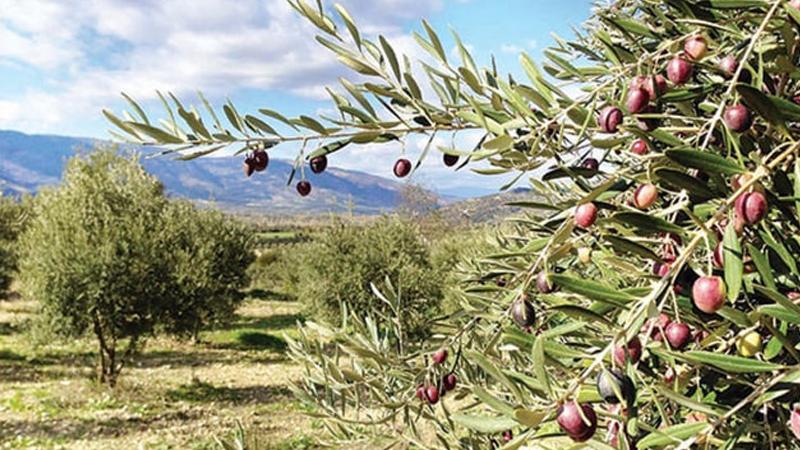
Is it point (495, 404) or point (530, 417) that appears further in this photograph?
point (495, 404)

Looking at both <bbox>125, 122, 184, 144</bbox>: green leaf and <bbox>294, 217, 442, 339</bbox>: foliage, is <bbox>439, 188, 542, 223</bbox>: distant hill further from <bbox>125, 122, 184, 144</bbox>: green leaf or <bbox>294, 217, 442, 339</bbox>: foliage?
<bbox>294, 217, 442, 339</bbox>: foliage

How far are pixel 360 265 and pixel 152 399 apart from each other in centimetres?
849

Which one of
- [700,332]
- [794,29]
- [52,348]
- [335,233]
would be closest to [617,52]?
[794,29]

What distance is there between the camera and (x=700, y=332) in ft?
3.45

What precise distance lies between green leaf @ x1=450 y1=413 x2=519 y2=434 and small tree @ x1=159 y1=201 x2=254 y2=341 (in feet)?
57.6

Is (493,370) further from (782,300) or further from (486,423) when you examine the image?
(782,300)

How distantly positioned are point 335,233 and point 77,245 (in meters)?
9.82

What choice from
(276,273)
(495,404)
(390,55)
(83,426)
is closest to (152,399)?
(83,426)

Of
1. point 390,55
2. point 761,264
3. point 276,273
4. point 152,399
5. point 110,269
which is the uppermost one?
point 390,55

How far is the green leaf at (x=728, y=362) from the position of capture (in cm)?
79

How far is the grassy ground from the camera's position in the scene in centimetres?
1270

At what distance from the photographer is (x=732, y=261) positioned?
2.40ft

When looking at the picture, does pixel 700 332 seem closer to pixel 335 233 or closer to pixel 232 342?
pixel 335 233

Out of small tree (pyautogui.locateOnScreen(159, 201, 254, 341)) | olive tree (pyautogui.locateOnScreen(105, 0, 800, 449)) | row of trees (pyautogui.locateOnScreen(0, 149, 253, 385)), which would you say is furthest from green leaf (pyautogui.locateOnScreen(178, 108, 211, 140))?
small tree (pyautogui.locateOnScreen(159, 201, 254, 341))
